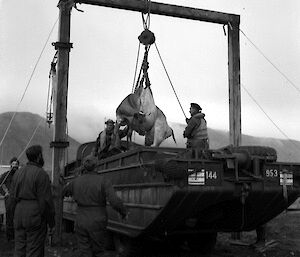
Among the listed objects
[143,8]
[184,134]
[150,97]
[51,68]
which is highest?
[143,8]

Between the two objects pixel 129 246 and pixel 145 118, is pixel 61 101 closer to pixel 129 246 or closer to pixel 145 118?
A: pixel 145 118

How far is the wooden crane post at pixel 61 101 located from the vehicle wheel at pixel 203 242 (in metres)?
2.73

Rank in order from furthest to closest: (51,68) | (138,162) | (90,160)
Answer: (51,68) → (138,162) → (90,160)

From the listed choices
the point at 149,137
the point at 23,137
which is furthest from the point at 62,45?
the point at 23,137

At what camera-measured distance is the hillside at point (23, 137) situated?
9675 cm

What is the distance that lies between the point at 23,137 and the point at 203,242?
108578 millimetres

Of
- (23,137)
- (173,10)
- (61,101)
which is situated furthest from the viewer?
(23,137)

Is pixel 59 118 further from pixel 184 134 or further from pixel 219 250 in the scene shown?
pixel 219 250

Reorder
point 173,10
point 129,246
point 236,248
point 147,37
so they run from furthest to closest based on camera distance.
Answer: point 173,10
point 147,37
point 236,248
point 129,246

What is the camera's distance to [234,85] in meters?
10.6

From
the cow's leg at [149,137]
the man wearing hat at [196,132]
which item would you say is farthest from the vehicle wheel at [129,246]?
the cow's leg at [149,137]

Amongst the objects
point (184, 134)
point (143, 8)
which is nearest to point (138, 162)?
point (184, 134)

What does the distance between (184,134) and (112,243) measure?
2224 mm

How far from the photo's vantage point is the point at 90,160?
5.54m
